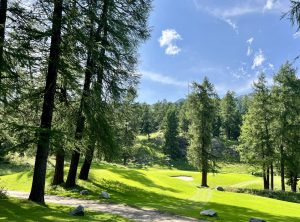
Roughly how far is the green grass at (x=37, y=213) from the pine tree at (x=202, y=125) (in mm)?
29026

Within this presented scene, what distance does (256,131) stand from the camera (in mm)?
44406

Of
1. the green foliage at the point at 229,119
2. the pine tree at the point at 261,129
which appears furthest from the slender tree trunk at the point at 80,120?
the green foliage at the point at 229,119

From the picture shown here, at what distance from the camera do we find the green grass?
44.3 ft

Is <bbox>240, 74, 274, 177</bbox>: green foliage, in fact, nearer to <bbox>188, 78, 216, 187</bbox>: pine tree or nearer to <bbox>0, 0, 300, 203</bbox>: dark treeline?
<bbox>0, 0, 300, 203</bbox>: dark treeline

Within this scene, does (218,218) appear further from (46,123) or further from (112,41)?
(112,41)

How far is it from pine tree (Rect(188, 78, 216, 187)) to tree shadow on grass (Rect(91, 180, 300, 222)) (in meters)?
16.8

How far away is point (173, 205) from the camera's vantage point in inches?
877

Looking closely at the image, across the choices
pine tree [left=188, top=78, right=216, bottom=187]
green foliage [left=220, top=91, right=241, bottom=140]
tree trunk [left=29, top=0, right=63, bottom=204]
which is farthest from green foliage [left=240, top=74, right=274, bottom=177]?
green foliage [left=220, top=91, right=241, bottom=140]

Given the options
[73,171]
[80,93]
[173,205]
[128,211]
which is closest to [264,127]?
[173,205]

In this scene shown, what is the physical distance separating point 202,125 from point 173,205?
2432cm

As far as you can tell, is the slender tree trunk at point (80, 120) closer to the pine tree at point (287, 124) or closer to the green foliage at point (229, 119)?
the pine tree at point (287, 124)

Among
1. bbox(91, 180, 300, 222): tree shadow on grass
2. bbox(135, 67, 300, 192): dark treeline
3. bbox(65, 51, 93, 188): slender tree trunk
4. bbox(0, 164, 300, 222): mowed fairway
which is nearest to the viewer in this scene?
bbox(91, 180, 300, 222): tree shadow on grass

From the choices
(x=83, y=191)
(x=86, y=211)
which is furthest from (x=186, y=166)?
(x=86, y=211)

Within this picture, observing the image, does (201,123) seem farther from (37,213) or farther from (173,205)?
(37,213)
